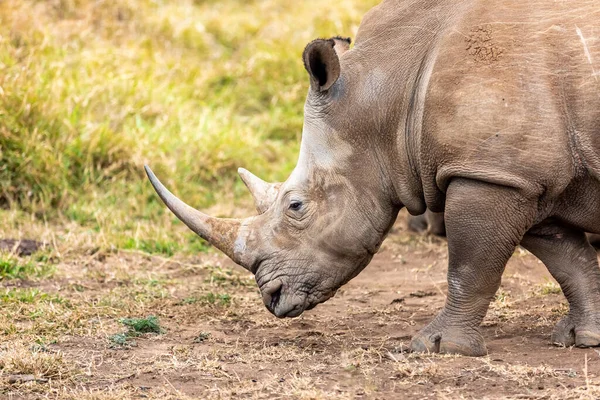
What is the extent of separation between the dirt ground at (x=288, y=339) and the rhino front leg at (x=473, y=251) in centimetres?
16

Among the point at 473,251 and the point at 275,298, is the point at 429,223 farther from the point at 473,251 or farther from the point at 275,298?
the point at 473,251

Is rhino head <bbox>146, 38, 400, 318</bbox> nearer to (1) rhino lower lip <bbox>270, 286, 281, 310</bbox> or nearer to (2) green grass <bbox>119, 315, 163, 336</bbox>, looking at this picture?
(1) rhino lower lip <bbox>270, 286, 281, 310</bbox>

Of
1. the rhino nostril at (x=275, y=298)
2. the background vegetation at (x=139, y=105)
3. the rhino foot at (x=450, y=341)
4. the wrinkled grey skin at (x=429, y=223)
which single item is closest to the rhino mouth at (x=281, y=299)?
the rhino nostril at (x=275, y=298)

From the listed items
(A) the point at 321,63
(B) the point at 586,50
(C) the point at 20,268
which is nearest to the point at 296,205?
(A) the point at 321,63

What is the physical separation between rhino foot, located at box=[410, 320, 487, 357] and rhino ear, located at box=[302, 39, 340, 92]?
1365mm

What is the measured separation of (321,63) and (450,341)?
156 cm

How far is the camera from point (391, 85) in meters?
5.58

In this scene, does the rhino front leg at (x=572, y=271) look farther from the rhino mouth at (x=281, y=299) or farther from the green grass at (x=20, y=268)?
the green grass at (x=20, y=268)

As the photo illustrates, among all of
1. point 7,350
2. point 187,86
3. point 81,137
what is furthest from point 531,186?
point 187,86

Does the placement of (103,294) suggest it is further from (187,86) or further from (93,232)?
(187,86)

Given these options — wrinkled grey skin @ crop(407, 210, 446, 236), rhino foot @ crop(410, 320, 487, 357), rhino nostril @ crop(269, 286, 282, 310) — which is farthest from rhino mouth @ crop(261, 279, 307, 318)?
wrinkled grey skin @ crop(407, 210, 446, 236)

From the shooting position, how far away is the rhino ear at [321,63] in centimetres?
547

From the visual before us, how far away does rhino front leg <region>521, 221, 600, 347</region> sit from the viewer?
18.9 feet

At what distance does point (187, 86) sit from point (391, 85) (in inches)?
228
